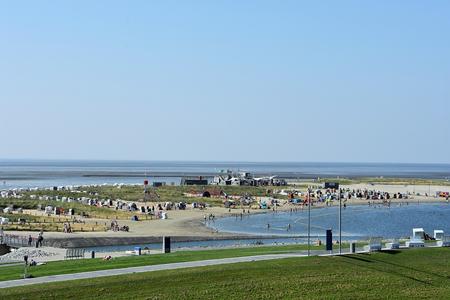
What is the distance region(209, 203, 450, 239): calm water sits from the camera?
77.8 m

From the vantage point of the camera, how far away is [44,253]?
48.8 metres

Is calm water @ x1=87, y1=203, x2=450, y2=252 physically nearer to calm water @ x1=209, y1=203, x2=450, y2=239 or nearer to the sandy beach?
calm water @ x1=209, y1=203, x2=450, y2=239

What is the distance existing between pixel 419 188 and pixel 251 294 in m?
136

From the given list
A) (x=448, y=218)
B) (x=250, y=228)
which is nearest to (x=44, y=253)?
(x=250, y=228)

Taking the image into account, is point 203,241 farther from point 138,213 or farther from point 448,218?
point 448,218

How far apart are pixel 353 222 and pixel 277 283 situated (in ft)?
189

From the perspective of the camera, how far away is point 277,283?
33.9 meters

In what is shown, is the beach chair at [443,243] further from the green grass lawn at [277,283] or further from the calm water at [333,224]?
the calm water at [333,224]

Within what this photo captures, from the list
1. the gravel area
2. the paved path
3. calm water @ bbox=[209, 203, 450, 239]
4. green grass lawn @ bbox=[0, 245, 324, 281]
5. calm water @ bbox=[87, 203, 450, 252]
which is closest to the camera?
the paved path

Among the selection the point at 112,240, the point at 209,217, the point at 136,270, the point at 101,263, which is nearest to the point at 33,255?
the point at 101,263

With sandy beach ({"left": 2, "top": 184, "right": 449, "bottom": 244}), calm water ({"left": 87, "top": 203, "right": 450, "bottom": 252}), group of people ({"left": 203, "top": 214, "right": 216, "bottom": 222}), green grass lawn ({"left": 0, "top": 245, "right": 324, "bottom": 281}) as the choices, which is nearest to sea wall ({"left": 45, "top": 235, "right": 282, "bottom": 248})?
sandy beach ({"left": 2, "top": 184, "right": 449, "bottom": 244})

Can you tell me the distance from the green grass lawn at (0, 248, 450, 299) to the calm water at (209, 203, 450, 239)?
33877 millimetres

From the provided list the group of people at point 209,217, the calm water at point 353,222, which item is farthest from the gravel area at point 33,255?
the group of people at point 209,217

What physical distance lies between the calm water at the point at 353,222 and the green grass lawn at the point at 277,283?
1334 inches
